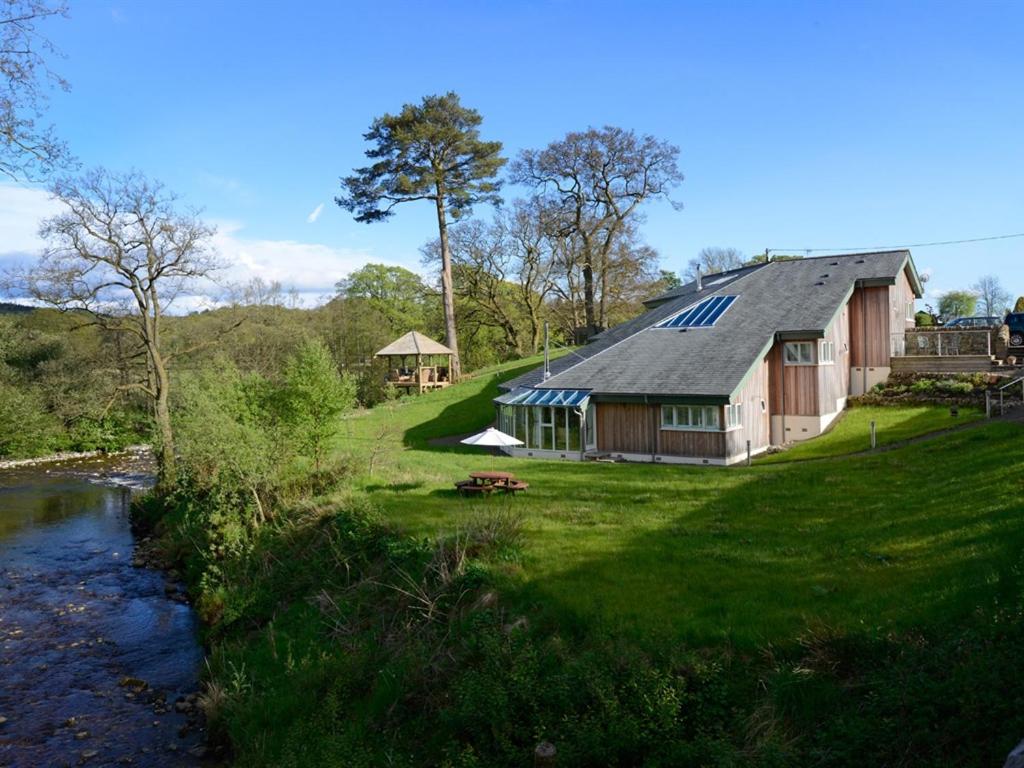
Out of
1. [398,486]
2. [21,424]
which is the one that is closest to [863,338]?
[398,486]

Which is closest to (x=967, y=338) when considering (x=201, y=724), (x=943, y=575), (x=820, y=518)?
(x=820, y=518)

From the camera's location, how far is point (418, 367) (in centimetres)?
4525

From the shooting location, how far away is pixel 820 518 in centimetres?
1337

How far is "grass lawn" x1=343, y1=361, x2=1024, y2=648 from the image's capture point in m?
8.85

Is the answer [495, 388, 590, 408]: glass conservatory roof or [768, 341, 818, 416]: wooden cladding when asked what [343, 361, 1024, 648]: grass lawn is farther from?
[768, 341, 818, 416]: wooden cladding

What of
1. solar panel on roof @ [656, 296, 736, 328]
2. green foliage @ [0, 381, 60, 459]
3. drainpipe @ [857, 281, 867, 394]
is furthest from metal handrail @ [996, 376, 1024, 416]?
green foliage @ [0, 381, 60, 459]

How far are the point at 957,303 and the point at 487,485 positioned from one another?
6676 centimetres

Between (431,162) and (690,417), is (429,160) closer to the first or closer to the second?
(431,162)

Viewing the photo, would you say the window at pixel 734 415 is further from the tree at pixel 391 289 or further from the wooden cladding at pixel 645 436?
the tree at pixel 391 289

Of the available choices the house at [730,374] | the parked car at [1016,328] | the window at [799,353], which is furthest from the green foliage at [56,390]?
the parked car at [1016,328]

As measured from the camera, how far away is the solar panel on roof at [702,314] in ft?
95.9

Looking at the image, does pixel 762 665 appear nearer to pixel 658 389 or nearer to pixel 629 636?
pixel 629 636

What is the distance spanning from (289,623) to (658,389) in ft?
49.8

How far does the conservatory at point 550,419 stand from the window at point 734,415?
4.82m
